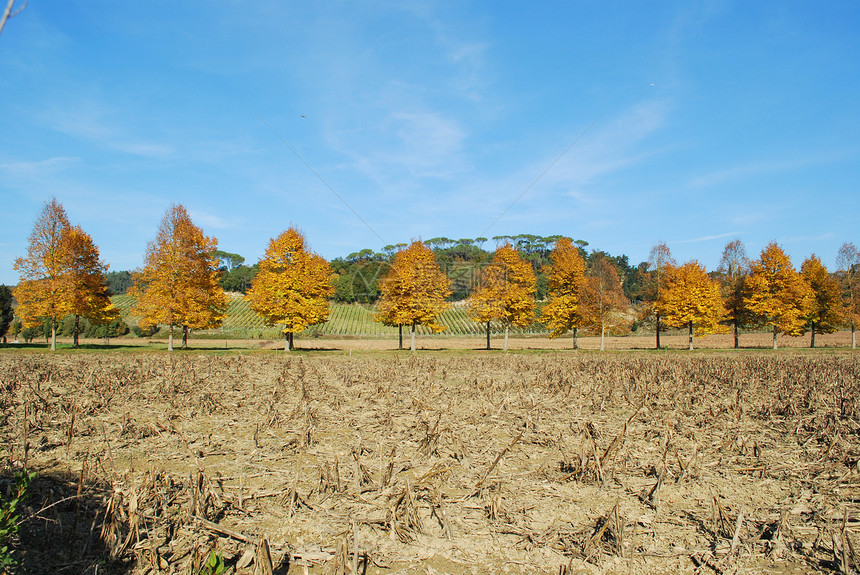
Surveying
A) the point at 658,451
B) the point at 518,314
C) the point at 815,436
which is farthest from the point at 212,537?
the point at 518,314

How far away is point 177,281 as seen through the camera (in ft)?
129

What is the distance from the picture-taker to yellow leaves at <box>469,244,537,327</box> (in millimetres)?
46219

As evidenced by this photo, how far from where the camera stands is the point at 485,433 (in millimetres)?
10195

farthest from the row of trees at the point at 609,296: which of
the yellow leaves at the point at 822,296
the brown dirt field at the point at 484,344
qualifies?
the brown dirt field at the point at 484,344

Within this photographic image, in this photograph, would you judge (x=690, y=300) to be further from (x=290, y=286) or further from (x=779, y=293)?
(x=290, y=286)

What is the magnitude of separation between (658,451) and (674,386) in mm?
7945

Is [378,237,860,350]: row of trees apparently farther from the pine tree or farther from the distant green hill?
the distant green hill

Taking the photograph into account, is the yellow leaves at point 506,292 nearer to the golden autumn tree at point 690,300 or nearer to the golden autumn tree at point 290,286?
the golden autumn tree at point 690,300

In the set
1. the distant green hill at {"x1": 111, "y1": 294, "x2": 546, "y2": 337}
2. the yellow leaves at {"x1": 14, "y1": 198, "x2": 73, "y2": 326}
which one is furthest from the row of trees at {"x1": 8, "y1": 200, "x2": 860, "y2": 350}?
the distant green hill at {"x1": 111, "y1": 294, "x2": 546, "y2": 337}

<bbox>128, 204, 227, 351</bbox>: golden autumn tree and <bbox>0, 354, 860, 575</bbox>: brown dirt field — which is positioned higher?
<bbox>128, 204, 227, 351</bbox>: golden autumn tree

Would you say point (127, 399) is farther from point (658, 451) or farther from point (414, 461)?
point (658, 451)

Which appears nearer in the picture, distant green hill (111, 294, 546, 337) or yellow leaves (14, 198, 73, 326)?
yellow leaves (14, 198, 73, 326)

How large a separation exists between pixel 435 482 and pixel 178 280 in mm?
38918

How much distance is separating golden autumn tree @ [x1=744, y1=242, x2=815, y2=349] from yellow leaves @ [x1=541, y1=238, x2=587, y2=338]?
18651 millimetres
